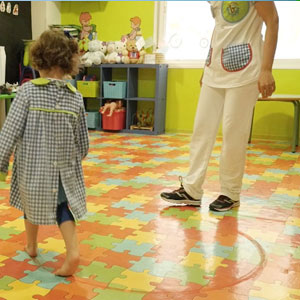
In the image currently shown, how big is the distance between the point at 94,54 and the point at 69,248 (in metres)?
4.01

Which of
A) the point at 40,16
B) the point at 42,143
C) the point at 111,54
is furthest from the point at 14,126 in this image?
the point at 40,16

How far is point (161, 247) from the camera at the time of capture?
1.60 metres

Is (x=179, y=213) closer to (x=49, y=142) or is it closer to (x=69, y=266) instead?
(x=69, y=266)

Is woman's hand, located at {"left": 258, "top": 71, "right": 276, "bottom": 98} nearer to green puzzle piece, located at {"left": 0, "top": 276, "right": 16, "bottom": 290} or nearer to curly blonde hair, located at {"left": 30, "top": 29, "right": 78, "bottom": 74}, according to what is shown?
curly blonde hair, located at {"left": 30, "top": 29, "right": 78, "bottom": 74}

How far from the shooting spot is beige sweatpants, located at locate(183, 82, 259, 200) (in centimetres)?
194

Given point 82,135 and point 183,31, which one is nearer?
point 82,135

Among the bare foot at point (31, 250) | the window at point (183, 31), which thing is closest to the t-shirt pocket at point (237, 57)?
the bare foot at point (31, 250)

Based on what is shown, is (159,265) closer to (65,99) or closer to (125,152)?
(65,99)

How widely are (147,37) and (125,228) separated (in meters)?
3.76

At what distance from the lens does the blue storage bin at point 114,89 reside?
4.95 meters

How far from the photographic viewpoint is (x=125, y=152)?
365 centimetres

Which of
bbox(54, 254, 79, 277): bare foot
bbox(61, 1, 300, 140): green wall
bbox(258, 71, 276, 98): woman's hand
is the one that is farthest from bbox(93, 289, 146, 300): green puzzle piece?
bbox(61, 1, 300, 140): green wall

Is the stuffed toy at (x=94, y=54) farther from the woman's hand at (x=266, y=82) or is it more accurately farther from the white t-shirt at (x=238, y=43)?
the woman's hand at (x=266, y=82)

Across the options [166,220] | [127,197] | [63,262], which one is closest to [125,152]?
[127,197]
